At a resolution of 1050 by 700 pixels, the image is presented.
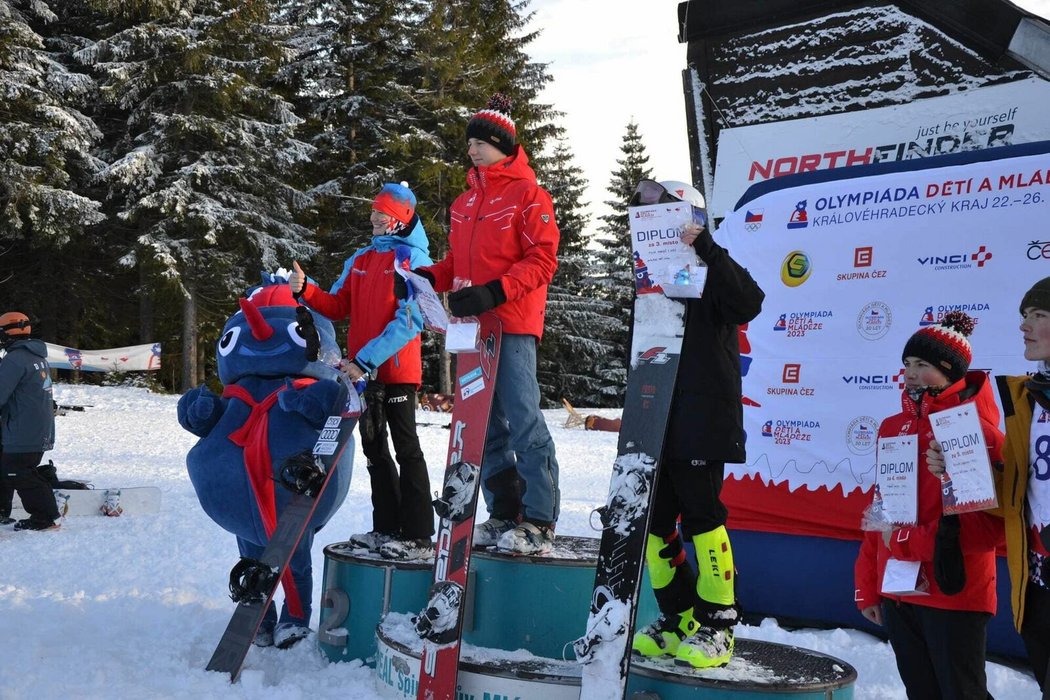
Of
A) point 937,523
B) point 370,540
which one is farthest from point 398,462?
point 937,523

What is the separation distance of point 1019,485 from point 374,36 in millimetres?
24021

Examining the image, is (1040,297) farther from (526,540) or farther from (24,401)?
(24,401)

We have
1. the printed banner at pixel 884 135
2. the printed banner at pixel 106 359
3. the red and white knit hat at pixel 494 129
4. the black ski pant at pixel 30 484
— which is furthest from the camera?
the printed banner at pixel 106 359

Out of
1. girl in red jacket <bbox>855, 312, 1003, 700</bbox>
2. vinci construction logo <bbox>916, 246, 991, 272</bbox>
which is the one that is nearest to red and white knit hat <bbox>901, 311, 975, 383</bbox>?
girl in red jacket <bbox>855, 312, 1003, 700</bbox>

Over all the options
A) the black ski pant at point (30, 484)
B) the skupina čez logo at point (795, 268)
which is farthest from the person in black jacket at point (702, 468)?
the black ski pant at point (30, 484)

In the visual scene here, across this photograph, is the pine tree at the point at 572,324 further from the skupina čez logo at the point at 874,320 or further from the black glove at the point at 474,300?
the black glove at the point at 474,300

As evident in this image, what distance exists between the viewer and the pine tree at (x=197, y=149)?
20312mm

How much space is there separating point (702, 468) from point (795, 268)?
98.1 inches

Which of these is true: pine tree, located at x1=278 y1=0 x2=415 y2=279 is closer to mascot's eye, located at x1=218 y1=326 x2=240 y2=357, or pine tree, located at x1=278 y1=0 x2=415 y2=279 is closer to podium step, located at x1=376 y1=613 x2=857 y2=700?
mascot's eye, located at x1=218 y1=326 x2=240 y2=357

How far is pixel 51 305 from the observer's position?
2223 centimetres

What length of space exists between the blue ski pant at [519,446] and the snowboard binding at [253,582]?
3.22 ft

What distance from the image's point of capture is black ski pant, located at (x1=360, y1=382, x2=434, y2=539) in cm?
431

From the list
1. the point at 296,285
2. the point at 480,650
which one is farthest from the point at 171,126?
the point at 480,650

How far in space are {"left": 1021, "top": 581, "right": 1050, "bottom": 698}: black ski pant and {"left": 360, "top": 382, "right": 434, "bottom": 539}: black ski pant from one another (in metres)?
2.59
